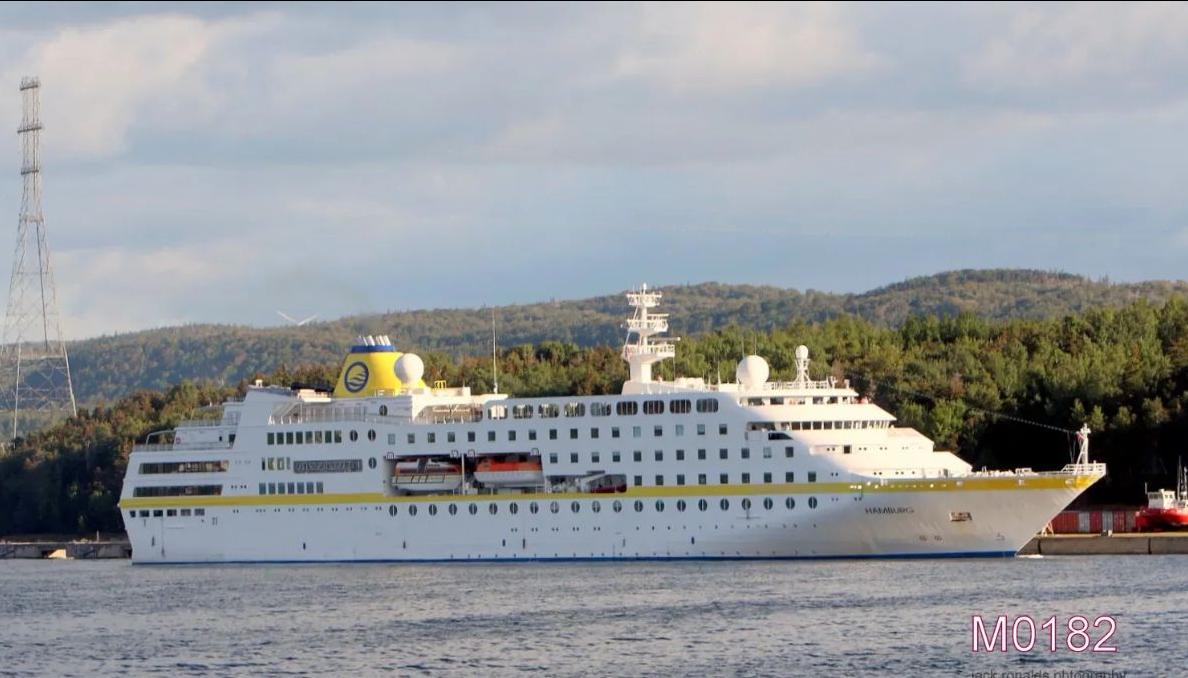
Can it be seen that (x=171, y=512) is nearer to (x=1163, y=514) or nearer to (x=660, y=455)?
(x=660, y=455)

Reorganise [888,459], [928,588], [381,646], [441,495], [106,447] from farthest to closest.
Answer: [106,447] < [441,495] < [888,459] < [928,588] < [381,646]

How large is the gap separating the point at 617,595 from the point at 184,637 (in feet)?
36.1

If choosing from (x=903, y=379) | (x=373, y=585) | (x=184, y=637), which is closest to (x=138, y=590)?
(x=373, y=585)

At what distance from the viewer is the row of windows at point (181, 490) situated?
6625 cm

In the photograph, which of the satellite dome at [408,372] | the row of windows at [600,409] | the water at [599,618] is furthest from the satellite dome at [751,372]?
the satellite dome at [408,372]

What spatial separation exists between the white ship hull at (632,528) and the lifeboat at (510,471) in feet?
2.19

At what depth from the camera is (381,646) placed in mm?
42562

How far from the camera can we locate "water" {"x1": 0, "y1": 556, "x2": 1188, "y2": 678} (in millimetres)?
39344

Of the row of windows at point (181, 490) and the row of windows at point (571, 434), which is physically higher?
the row of windows at point (571, 434)

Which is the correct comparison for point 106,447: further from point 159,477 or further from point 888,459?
point 888,459

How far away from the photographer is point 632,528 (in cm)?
6075

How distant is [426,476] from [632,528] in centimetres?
721

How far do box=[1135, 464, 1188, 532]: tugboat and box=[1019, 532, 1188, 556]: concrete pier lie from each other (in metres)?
2.36

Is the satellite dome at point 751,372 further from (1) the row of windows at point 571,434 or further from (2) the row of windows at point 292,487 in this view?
(2) the row of windows at point 292,487
